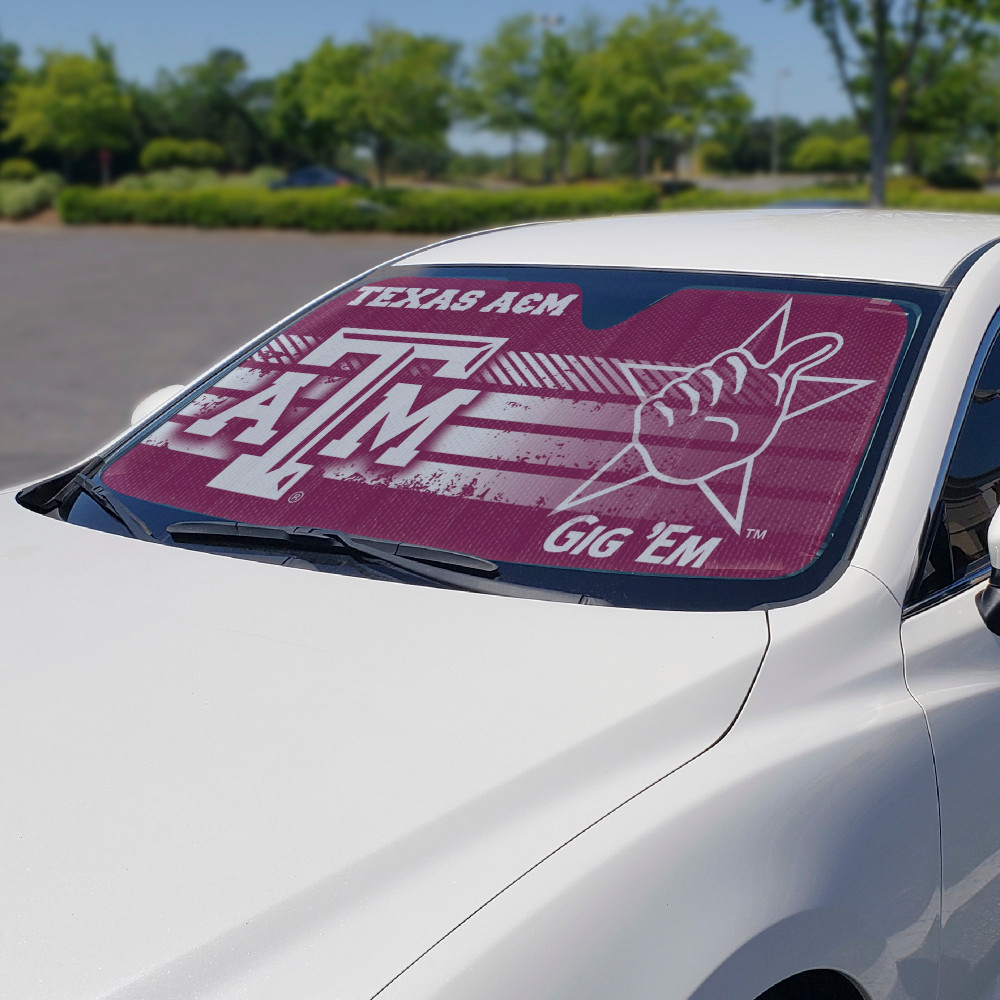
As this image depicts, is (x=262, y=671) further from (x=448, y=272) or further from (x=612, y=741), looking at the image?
(x=448, y=272)

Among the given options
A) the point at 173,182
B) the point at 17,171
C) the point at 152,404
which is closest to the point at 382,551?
the point at 152,404

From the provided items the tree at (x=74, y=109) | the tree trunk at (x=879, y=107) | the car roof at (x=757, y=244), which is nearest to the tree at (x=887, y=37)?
the tree trunk at (x=879, y=107)

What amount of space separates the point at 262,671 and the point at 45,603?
1.73ft

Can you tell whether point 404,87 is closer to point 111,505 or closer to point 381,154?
point 381,154

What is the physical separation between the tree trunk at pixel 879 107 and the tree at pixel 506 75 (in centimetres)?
3286

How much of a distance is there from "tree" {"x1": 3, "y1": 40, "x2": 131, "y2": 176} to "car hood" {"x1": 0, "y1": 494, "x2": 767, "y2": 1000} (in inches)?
2532

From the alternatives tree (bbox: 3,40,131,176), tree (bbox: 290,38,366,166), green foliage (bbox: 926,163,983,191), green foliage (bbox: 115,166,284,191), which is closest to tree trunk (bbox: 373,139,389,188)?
tree (bbox: 290,38,366,166)

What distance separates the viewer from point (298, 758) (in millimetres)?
1606

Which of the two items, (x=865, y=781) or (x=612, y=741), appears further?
(x=865, y=781)

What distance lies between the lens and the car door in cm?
186

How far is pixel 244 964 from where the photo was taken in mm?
1316

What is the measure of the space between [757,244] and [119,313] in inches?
623

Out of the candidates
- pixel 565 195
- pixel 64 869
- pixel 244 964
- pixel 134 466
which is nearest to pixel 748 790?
pixel 244 964

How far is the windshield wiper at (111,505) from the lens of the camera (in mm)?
2422
